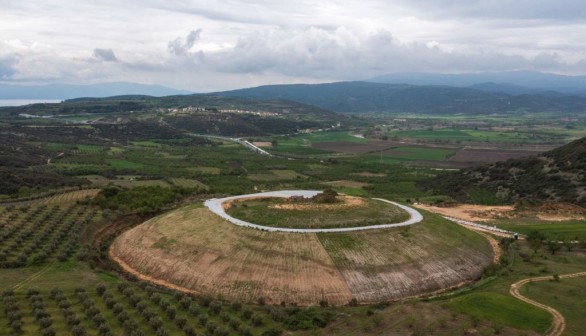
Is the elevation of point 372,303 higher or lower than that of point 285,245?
lower

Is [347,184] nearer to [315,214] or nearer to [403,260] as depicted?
[315,214]

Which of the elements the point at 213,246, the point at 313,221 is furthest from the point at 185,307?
the point at 313,221

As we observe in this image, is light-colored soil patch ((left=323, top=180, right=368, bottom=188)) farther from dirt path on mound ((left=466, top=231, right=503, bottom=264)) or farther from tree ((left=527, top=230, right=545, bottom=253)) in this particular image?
tree ((left=527, top=230, right=545, bottom=253))

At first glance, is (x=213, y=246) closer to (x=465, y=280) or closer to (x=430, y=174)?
(x=465, y=280)

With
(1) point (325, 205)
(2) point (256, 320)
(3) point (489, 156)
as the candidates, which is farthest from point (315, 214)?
(3) point (489, 156)

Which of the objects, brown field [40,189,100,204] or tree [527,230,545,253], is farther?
brown field [40,189,100,204]

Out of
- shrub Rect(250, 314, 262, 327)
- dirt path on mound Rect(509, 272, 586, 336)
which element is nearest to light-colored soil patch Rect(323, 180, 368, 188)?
dirt path on mound Rect(509, 272, 586, 336)
